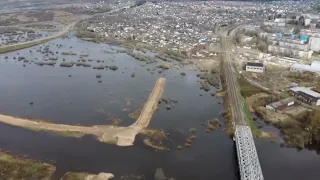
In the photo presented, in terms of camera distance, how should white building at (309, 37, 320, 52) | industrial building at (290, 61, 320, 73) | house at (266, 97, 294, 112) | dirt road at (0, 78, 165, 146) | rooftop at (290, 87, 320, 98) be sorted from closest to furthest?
1. dirt road at (0, 78, 165, 146)
2. house at (266, 97, 294, 112)
3. rooftop at (290, 87, 320, 98)
4. industrial building at (290, 61, 320, 73)
5. white building at (309, 37, 320, 52)

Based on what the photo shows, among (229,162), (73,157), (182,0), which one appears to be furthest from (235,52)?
(182,0)

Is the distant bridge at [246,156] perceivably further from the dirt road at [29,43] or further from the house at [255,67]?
the dirt road at [29,43]

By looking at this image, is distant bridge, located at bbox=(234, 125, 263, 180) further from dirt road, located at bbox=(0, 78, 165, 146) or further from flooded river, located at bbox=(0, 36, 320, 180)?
dirt road, located at bbox=(0, 78, 165, 146)

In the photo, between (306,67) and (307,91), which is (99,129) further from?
(306,67)

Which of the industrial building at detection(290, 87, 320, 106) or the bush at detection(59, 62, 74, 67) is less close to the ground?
the bush at detection(59, 62, 74, 67)

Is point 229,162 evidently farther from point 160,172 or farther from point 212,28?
point 212,28

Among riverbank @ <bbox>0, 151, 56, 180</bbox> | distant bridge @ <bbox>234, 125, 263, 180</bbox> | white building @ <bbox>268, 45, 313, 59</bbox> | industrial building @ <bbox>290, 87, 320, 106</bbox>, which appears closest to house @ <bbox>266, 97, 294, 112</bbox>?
industrial building @ <bbox>290, 87, 320, 106</bbox>
